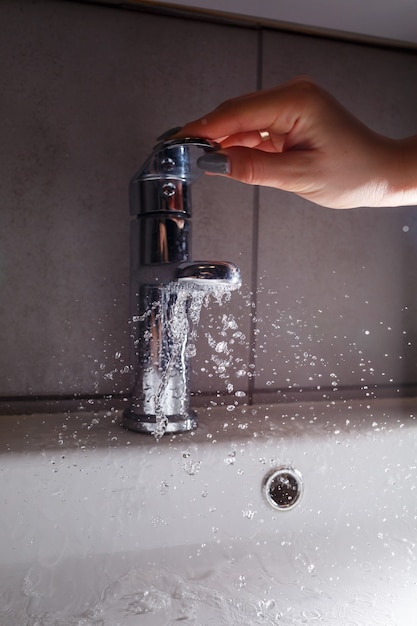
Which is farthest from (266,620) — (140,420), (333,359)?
(333,359)

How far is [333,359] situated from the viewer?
24.4 inches

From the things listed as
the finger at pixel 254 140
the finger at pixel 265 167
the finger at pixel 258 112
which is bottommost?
the finger at pixel 265 167

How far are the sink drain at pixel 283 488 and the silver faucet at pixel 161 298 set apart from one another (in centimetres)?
8

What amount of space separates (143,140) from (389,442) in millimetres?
337

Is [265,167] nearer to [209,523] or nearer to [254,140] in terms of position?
[254,140]

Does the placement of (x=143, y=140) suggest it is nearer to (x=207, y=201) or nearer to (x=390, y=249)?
(x=207, y=201)

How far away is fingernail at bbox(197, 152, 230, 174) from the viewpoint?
1.30 feet

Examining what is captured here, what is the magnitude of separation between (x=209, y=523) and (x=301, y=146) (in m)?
0.28

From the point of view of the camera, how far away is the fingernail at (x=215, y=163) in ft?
1.30

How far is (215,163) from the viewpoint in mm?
399

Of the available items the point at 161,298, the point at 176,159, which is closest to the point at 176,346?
the point at 161,298

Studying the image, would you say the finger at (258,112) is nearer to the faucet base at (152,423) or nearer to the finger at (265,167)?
the finger at (265,167)

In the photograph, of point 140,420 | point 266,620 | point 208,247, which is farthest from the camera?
point 208,247

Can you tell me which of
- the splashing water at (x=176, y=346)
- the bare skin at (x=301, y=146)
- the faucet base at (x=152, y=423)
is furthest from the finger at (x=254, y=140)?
the faucet base at (x=152, y=423)
